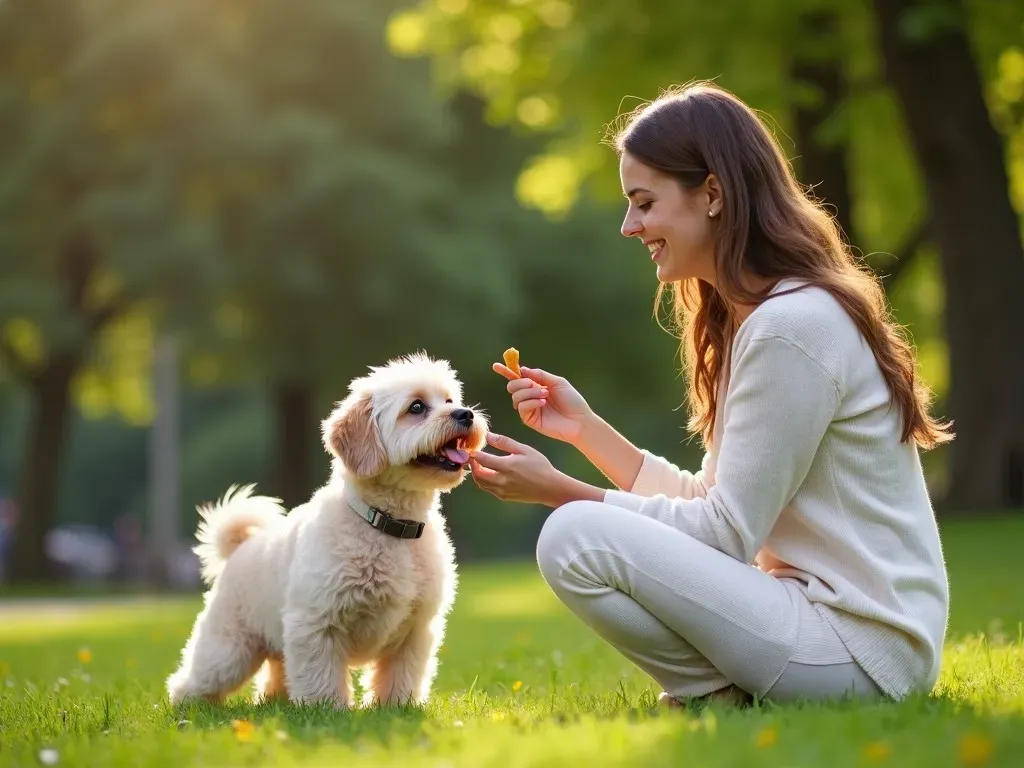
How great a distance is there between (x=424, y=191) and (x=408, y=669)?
18007mm

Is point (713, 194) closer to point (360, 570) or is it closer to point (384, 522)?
point (384, 522)

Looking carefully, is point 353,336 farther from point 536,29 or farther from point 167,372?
point 536,29

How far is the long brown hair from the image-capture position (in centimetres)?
410

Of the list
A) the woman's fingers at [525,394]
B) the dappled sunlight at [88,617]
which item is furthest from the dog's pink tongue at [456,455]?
the dappled sunlight at [88,617]

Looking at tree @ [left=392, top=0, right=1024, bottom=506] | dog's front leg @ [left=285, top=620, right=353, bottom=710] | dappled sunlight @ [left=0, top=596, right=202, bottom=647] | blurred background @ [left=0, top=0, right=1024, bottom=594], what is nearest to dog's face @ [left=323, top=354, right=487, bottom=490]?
dog's front leg @ [left=285, top=620, right=353, bottom=710]

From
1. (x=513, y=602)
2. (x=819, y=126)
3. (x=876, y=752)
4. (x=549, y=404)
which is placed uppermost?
(x=819, y=126)

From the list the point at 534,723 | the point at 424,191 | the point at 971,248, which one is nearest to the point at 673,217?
the point at 534,723

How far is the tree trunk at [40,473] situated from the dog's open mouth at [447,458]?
21.0 m

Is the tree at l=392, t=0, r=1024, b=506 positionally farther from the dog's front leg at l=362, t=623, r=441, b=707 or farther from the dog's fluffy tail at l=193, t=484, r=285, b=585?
the dog's front leg at l=362, t=623, r=441, b=707

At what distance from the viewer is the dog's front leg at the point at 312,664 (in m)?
4.80

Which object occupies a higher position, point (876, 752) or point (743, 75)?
point (743, 75)

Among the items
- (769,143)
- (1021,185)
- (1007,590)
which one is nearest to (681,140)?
(769,143)

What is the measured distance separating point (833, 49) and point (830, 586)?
11.9 meters

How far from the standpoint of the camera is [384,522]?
4941mm
